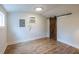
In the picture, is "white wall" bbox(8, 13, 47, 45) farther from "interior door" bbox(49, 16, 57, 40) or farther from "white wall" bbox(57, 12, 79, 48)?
"white wall" bbox(57, 12, 79, 48)

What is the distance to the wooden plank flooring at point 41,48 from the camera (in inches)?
92.9

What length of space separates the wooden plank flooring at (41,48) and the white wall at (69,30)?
0.25m

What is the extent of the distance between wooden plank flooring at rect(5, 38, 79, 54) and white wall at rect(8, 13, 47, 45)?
14cm

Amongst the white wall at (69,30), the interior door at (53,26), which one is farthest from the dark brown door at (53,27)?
the white wall at (69,30)

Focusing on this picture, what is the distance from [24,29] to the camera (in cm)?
230

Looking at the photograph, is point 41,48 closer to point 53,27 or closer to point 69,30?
point 53,27

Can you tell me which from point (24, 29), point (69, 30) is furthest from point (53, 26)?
point (24, 29)

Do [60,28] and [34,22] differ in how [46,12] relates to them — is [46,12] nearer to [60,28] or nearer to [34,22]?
[34,22]

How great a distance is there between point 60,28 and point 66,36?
367 millimetres

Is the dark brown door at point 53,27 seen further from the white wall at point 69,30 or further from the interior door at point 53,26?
the white wall at point 69,30

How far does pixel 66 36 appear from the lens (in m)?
2.99

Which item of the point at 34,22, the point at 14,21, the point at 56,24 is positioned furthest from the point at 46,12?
the point at 14,21

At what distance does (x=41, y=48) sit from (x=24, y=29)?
0.69 meters

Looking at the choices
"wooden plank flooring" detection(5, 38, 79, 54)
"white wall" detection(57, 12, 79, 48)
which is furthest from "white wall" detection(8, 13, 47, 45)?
"white wall" detection(57, 12, 79, 48)
